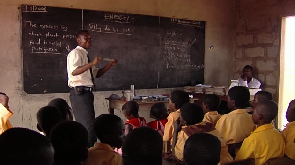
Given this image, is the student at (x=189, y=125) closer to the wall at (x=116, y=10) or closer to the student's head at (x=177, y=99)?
the student's head at (x=177, y=99)

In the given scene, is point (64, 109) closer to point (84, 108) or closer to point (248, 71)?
point (84, 108)

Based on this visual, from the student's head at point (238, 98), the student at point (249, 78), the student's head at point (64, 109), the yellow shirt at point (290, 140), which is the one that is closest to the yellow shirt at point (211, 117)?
the student's head at point (238, 98)

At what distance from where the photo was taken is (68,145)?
1.56 m

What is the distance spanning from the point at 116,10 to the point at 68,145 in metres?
3.34

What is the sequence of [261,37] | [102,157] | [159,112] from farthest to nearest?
[261,37] → [159,112] → [102,157]

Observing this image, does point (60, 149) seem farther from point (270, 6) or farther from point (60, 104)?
point (270, 6)

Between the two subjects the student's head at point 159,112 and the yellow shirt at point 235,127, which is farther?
the student's head at point 159,112

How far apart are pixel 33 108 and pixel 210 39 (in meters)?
3.31

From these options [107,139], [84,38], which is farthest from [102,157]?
[84,38]

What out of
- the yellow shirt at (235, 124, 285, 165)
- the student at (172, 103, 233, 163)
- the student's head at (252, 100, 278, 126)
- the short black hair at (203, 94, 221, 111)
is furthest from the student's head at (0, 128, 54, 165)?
the short black hair at (203, 94, 221, 111)

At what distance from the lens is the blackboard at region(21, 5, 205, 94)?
400 centimetres

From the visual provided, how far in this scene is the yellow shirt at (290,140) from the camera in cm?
202

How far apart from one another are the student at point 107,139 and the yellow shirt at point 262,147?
0.81 m

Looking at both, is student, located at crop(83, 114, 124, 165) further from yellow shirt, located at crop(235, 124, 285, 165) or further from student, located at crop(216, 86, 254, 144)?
student, located at crop(216, 86, 254, 144)
